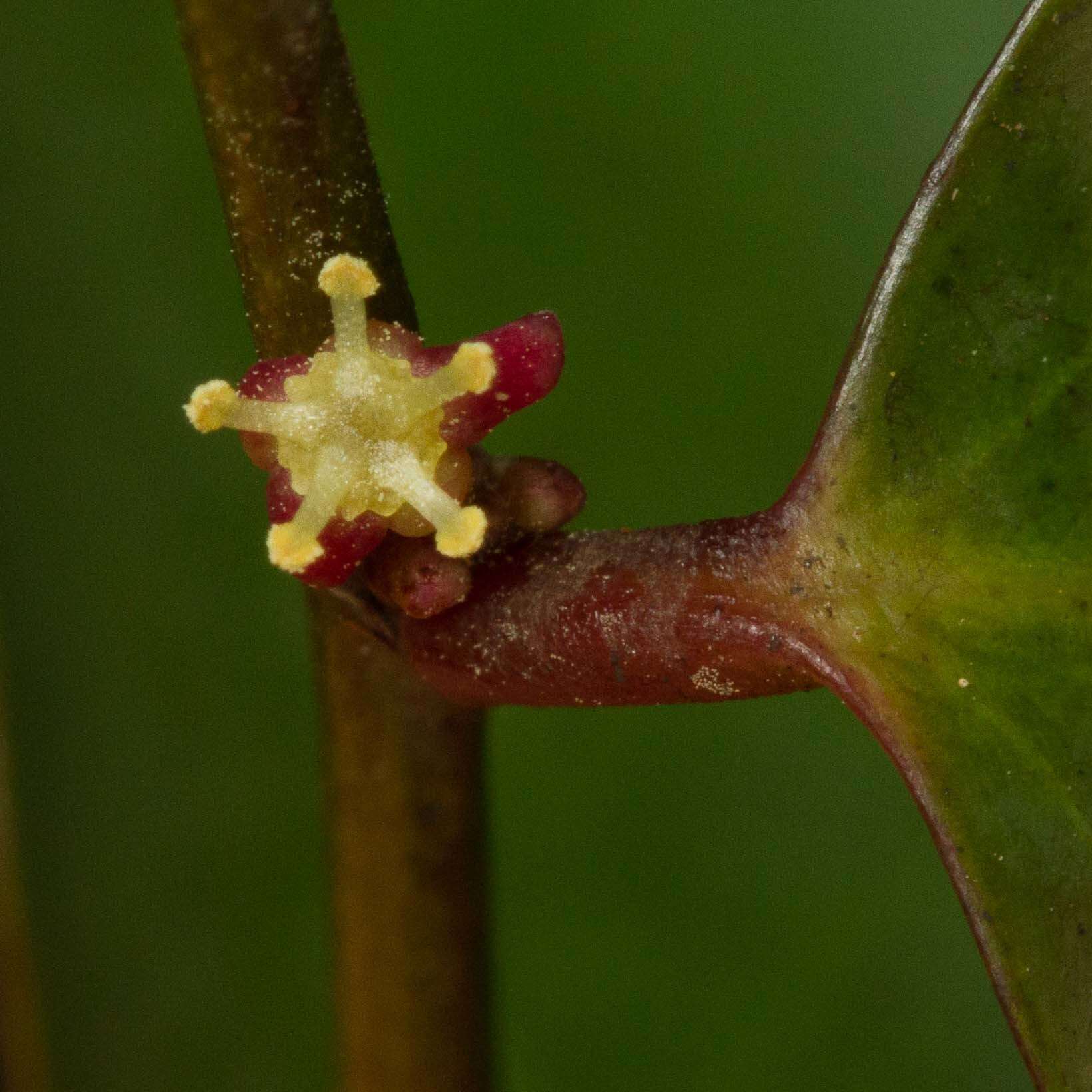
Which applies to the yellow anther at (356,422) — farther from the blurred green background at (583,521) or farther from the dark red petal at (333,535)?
the blurred green background at (583,521)

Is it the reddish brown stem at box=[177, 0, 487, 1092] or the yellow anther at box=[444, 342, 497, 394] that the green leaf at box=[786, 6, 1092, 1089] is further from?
the reddish brown stem at box=[177, 0, 487, 1092]

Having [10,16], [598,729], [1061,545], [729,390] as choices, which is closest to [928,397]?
[1061,545]

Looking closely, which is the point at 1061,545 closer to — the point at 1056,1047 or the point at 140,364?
the point at 1056,1047

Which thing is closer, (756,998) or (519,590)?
(519,590)

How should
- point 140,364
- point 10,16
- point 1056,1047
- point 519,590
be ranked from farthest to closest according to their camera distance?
point 140,364
point 10,16
point 519,590
point 1056,1047

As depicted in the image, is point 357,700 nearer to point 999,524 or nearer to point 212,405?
point 212,405

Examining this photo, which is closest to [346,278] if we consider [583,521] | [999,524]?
[999,524]
